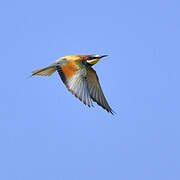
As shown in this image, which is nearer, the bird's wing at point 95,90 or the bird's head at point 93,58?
the bird's head at point 93,58

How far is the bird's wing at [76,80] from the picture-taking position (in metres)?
7.17

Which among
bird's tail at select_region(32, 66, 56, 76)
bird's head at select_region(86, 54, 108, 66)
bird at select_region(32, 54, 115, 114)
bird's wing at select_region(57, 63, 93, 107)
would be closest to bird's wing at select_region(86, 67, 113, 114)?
bird at select_region(32, 54, 115, 114)

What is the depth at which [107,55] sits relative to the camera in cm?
784

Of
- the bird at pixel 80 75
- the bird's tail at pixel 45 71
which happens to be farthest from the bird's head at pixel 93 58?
→ the bird's tail at pixel 45 71

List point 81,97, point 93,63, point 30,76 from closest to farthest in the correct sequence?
point 81,97 → point 30,76 → point 93,63

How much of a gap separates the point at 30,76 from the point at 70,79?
658mm

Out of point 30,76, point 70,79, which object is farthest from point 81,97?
point 30,76

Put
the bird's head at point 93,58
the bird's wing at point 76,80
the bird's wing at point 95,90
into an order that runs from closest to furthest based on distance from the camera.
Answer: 1. the bird's wing at point 76,80
2. the bird's head at point 93,58
3. the bird's wing at point 95,90

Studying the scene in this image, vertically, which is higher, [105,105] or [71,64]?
[71,64]

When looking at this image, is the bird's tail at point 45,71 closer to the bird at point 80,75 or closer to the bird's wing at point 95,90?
the bird at point 80,75

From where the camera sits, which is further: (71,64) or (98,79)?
(98,79)

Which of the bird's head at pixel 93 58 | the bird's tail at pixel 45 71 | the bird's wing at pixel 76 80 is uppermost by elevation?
the bird's head at pixel 93 58

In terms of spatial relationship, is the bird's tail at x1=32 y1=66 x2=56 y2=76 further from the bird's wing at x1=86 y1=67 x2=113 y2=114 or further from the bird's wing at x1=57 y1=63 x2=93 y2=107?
the bird's wing at x1=86 y1=67 x2=113 y2=114

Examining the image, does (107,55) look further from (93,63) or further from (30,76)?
(30,76)
